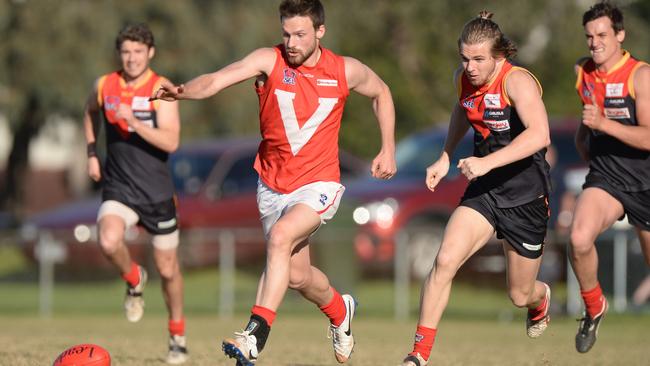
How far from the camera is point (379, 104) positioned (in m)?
8.59

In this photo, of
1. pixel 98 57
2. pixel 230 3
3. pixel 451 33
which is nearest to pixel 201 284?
pixel 98 57

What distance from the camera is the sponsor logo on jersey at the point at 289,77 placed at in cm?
809

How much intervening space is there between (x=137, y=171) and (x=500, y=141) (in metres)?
3.29

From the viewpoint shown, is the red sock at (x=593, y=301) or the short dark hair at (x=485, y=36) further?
the red sock at (x=593, y=301)

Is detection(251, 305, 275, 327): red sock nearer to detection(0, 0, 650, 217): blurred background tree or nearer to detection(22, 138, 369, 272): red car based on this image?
detection(22, 138, 369, 272): red car

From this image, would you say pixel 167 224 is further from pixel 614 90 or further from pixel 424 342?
pixel 614 90

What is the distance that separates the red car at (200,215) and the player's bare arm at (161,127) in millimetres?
7572

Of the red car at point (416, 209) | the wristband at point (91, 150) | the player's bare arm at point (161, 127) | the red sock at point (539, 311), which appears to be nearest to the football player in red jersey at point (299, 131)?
the player's bare arm at point (161, 127)

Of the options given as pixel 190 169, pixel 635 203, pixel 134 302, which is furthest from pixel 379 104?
pixel 190 169

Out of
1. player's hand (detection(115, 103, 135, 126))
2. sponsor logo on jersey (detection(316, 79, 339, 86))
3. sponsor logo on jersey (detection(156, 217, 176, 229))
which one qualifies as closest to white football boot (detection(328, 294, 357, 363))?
sponsor logo on jersey (detection(316, 79, 339, 86))

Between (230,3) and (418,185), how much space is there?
13.3m

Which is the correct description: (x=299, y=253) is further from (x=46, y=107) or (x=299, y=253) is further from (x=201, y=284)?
(x=46, y=107)

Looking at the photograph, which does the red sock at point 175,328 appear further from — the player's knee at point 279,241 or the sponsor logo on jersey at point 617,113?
the sponsor logo on jersey at point 617,113

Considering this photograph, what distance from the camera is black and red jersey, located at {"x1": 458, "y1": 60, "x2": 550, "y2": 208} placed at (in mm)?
8008
